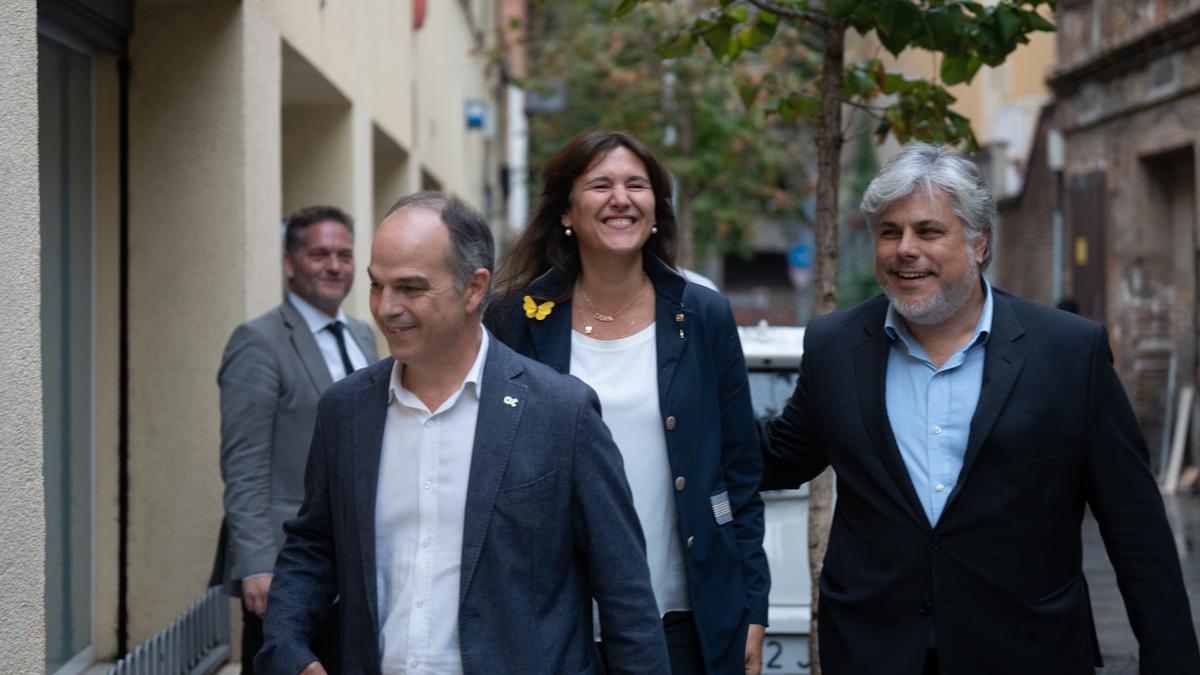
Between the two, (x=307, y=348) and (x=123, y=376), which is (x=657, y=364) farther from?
(x=123, y=376)

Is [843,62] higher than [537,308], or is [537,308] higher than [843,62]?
[843,62]

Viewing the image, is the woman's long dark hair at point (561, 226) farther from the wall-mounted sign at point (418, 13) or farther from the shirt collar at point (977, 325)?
the wall-mounted sign at point (418, 13)

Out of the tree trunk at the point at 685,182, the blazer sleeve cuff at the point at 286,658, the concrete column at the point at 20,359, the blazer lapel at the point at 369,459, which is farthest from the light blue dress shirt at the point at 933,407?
the tree trunk at the point at 685,182

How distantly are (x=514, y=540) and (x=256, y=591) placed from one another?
2.26 metres

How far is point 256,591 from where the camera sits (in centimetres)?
502

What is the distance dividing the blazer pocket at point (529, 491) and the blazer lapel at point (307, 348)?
2401 mm

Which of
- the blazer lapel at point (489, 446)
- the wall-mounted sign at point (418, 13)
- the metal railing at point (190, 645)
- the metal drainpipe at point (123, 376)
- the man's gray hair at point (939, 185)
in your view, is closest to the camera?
the blazer lapel at point (489, 446)

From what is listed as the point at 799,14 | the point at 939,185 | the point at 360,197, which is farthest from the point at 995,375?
the point at 360,197

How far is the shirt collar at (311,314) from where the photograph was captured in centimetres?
555

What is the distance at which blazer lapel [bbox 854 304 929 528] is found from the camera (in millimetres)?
3516

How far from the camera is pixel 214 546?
256 inches

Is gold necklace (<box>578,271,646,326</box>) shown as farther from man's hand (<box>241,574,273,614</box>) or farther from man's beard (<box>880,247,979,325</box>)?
man's hand (<box>241,574,273,614</box>)

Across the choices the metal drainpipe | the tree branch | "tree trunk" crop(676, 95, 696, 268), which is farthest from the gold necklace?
"tree trunk" crop(676, 95, 696, 268)

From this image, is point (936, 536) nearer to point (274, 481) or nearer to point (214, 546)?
point (274, 481)
